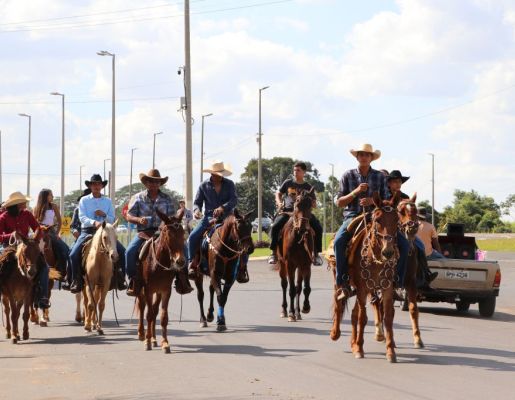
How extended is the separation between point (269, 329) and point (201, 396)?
717 cm

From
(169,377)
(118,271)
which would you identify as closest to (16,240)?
(118,271)

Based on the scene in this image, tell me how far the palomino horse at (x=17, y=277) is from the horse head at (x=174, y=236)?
2.60m

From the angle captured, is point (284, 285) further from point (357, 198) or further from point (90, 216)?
point (357, 198)

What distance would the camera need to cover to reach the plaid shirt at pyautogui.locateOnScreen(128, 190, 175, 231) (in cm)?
→ 1669

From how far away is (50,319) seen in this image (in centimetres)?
2066

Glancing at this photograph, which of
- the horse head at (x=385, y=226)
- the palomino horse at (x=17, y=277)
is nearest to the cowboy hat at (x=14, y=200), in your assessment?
the palomino horse at (x=17, y=277)

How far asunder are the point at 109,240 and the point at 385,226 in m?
5.46

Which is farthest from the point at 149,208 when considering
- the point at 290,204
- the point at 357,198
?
the point at 290,204

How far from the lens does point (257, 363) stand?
13469 millimetres

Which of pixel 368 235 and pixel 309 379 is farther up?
pixel 368 235

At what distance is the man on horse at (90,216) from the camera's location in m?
18.3

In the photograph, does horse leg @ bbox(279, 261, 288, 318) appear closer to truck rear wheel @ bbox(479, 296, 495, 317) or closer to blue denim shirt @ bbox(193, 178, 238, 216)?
blue denim shirt @ bbox(193, 178, 238, 216)

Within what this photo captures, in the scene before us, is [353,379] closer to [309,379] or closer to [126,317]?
[309,379]

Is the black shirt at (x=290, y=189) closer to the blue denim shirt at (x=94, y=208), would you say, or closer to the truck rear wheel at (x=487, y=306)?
the blue denim shirt at (x=94, y=208)
